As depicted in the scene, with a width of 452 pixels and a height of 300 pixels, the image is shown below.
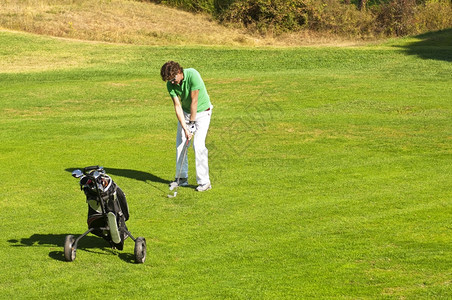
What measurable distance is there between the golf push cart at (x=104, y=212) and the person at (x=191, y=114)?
2791 millimetres

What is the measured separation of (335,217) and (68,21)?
95.8 feet

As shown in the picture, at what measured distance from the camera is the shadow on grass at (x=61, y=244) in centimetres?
821

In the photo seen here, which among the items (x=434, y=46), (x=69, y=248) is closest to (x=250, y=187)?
(x=69, y=248)

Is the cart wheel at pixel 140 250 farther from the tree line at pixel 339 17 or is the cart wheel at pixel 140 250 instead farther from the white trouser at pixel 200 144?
the tree line at pixel 339 17

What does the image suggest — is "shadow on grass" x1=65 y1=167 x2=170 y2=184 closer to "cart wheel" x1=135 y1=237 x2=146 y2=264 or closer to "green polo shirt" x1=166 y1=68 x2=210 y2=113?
"green polo shirt" x1=166 y1=68 x2=210 y2=113

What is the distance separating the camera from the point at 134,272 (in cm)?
766

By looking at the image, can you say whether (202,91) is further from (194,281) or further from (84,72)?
(84,72)

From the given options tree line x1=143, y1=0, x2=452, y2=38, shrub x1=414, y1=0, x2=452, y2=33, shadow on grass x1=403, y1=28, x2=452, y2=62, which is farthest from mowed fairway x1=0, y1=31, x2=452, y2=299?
tree line x1=143, y1=0, x2=452, y2=38

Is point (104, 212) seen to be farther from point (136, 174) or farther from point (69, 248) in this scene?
point (136, 174)

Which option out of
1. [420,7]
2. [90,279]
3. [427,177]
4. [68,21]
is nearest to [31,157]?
[90,279]

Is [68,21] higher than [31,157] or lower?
higher

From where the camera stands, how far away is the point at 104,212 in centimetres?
773

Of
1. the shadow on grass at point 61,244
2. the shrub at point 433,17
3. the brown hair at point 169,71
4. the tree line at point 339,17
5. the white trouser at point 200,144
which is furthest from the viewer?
the tree line at point 339,17

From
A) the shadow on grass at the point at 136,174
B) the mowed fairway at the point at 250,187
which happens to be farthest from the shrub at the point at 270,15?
the shadow on grass at the point at 136,174
